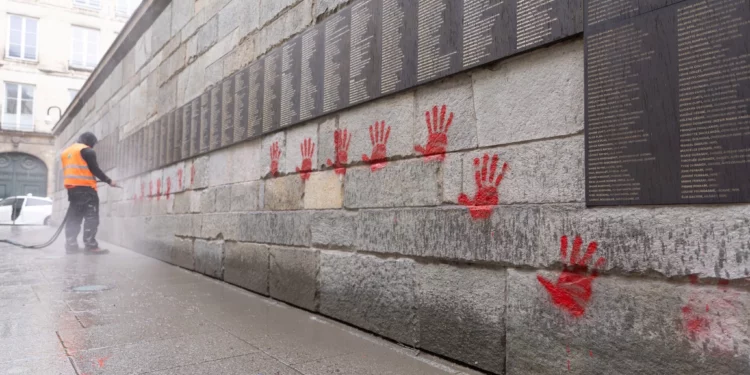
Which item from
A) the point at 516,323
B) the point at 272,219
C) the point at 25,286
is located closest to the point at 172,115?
the point at 25,286

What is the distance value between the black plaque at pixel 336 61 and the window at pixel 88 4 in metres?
29.0

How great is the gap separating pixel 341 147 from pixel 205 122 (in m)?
2.99

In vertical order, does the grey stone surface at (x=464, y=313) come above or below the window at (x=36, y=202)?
below

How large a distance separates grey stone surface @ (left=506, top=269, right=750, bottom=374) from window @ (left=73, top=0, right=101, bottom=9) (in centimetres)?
3122

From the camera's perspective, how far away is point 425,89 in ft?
9.40

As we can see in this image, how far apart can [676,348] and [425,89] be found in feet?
5.92

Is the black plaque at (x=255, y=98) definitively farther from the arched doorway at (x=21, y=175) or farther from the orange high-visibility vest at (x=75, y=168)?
the arched doorway at (x=21, y=175)

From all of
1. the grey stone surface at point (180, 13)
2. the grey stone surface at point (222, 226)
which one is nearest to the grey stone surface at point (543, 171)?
the grey stone surface at point (222, 226)

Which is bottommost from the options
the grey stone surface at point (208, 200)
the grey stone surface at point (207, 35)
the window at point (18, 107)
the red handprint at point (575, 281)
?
the red handprint at point (575, 281)

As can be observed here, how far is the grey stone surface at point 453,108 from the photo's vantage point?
8.52ft

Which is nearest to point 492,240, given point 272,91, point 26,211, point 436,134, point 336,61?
point 436,134

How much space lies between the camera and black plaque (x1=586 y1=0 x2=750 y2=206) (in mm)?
1630

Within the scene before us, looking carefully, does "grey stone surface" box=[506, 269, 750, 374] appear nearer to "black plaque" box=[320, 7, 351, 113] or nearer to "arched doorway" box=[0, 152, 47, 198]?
"black plaque" box=[320, 7, 351, 113]

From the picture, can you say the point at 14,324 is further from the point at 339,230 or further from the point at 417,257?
the point at 417,257
